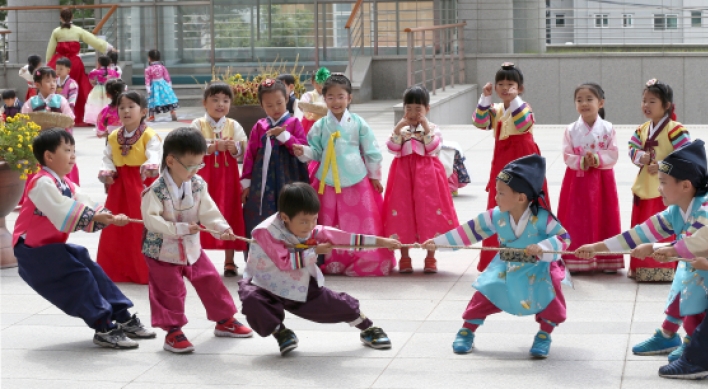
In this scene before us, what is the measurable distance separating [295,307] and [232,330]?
0.54 meters

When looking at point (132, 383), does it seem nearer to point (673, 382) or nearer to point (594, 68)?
point (673, 382)

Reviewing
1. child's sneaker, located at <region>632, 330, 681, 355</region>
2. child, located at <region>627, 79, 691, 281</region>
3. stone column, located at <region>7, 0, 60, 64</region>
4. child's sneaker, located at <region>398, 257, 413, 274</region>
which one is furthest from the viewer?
stone column, located at <region>7, 0, 60, 64</region>

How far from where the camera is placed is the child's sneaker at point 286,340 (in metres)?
5.56

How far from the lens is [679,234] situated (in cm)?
525

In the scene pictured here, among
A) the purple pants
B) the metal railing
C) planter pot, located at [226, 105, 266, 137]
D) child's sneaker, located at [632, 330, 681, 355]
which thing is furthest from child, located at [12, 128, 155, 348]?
the metal railing

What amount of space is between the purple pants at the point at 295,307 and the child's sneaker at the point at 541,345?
907mm

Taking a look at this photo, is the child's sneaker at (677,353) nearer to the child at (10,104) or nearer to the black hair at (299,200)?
the black hair at (299,200)

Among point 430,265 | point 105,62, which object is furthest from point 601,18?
point 430,265

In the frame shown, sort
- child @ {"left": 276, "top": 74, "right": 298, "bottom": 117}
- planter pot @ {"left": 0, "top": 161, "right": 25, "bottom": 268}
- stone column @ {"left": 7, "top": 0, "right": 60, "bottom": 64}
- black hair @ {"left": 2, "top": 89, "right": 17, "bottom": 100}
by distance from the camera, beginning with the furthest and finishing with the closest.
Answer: stone column @ {"left": 7, "top": 0, "right": 60, "bottom": 64} < black hair @ {"left": 2, "top": 89, "right": 17, "bottom": 100} < child @ {"left": 276, "top": 74, "right": 298, "bottom": 117} < planter pot @ {"left": 0, "top": 161, "right": 25, "bottom": 268}

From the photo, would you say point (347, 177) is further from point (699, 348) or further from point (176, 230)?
point (699, 348)

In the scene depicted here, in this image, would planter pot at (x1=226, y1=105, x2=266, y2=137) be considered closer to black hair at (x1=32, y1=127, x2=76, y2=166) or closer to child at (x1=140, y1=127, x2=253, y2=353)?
black hair at (x1=32, y1=127, x2=76, y2=166)

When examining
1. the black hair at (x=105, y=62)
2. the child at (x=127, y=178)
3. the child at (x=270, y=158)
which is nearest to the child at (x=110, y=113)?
the child at (x=127, y=178)

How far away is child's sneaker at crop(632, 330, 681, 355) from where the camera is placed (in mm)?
5344

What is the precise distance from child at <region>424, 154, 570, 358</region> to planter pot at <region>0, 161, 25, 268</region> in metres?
3.96
